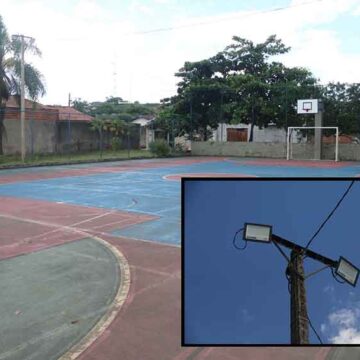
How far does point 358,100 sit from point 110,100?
4600cm

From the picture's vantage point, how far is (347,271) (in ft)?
5.38

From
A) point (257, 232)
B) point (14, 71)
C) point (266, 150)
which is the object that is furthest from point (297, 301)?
point (266, 150)

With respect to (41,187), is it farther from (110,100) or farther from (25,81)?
(110,100)

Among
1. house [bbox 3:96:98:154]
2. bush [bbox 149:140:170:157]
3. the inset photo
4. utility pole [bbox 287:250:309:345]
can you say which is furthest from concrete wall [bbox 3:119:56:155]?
utility pole [bbox 287:250:309:345]

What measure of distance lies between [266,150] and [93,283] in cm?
2738

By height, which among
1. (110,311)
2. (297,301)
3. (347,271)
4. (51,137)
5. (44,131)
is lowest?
(110,311)

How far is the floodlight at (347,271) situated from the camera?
1.63m

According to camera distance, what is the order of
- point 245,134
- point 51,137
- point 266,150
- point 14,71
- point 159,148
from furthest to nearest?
point 245,134 → point 266,150 → point 159,148 → point 51,137 → point 14,71

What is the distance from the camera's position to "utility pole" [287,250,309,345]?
1646mm

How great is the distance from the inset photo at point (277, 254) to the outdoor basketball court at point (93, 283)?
1981mm

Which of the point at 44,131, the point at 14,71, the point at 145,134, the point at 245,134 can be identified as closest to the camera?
the point at 14,71

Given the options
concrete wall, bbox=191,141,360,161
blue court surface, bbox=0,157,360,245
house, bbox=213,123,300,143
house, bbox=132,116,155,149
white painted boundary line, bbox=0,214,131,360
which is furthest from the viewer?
house, bbox=132,116,155,149

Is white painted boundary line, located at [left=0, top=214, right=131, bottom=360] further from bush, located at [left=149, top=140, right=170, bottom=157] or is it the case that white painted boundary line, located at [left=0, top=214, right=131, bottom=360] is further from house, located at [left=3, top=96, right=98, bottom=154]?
bush, located at [left=149, top=140, right=170, bottom=157]

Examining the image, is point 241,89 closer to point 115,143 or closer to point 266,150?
point 266,150
